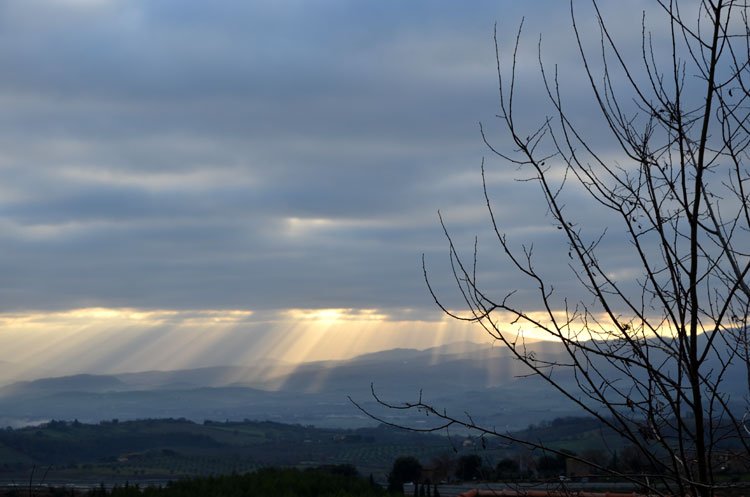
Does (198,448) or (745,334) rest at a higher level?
(745,334)

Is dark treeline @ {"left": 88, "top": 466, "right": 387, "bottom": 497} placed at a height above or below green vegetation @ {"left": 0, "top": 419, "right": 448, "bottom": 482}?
above

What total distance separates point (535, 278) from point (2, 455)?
120 metres

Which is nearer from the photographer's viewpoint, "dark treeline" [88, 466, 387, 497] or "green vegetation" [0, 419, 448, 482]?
"dark treeline" [88, 466, 387, 497]

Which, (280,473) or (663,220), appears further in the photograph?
(280,473)

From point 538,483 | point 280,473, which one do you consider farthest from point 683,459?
point 280,473

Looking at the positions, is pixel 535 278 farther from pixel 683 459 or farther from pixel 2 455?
pixel 2 455

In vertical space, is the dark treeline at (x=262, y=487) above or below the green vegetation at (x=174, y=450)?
above

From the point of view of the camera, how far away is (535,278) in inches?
153

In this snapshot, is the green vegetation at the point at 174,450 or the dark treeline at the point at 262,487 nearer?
the dark treeline at the point at 262,487

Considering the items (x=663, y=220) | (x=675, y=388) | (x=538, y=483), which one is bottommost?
(x=538, y=483)

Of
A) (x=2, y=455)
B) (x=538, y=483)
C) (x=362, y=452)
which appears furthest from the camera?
(x=362, y=452)

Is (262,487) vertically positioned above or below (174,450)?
above

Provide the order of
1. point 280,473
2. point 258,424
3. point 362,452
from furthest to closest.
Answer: point 258,424 → point 362,452 → point 280,473

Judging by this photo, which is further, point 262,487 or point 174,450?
point 174,450
